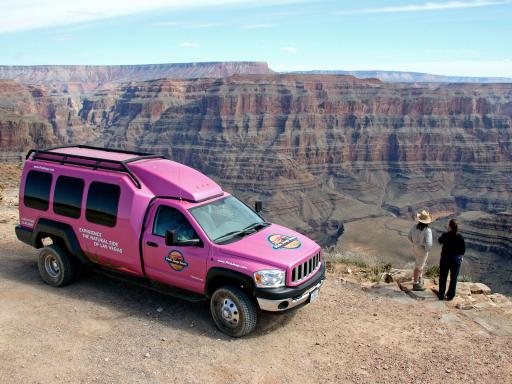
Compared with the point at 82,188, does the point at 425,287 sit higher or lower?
lower

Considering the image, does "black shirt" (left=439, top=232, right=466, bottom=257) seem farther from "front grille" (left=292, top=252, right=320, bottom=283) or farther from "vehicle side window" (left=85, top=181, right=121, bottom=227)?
"vehicle side window" (left=85, top=181, right=121, bottom=227)

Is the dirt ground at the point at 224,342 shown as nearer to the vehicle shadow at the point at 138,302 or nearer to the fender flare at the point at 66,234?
the vehicle shadow at the point at 138,302

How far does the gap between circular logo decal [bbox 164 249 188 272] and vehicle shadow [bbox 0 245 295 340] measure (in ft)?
2.78

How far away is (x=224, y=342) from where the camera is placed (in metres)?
6.63

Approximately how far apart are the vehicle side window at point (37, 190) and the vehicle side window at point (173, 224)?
240 cm

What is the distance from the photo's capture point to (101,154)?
891 centimetres

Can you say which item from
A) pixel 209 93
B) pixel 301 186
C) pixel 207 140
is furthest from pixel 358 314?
pixel 209 93

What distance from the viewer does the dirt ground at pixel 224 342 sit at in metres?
5.90

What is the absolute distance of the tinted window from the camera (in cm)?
799

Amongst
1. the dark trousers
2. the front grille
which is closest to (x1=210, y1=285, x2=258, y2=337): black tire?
the front grille

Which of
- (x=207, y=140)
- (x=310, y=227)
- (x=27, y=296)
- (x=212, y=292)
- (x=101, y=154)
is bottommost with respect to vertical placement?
(x=310, y=227)

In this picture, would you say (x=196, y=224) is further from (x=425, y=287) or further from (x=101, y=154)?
(x=425, y=287)

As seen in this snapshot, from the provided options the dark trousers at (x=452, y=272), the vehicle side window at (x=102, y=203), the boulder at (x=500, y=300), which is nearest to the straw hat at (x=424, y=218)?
the dark trousers at (x=452, y=272)

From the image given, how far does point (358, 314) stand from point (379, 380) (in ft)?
6.18
